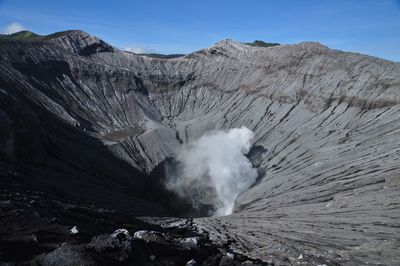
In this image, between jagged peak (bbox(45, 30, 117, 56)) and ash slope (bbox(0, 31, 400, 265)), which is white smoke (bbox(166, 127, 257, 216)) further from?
jagged peak (bbox(45, 30, 117, 56))

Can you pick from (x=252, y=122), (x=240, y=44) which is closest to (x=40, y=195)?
(x=252, y=122)

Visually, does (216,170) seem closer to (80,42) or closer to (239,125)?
(239,125)

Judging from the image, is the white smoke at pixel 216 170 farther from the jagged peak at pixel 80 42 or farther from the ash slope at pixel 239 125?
the jagged peak at pixel 80 42

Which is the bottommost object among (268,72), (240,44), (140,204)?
(140,204)

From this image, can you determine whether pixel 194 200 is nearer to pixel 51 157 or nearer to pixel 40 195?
pixel 51 157

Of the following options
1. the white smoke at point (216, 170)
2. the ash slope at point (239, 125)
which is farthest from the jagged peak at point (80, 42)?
the white smoke at point (216, 170)

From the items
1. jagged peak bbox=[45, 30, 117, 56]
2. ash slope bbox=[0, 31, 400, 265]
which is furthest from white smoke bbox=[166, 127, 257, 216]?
jagged peak bbox=[45, 30, 117, 56]

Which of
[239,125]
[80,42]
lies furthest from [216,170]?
[80,42]
